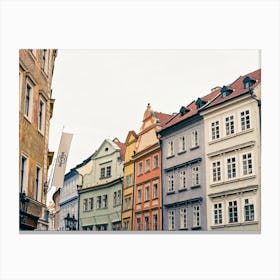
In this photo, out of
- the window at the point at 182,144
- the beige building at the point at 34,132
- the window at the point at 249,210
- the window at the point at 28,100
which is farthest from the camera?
the window at the point at 182,144

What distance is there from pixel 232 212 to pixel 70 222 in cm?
311

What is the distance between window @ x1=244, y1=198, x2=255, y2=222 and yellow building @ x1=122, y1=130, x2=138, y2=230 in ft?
7.30

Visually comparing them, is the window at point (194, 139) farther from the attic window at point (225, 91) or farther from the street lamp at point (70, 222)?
the street lamp at point (70, 222)

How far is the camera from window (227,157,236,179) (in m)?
11.9

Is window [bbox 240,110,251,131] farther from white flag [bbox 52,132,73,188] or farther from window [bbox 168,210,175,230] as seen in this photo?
white flag [bbox 52,132,73,188]

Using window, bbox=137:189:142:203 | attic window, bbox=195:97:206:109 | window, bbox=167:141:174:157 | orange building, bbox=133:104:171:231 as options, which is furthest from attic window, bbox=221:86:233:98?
window, bbox=137:189:142:203

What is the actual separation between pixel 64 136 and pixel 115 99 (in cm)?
120

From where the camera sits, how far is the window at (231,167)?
11.9 m

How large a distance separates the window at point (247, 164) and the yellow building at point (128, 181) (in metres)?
2.13

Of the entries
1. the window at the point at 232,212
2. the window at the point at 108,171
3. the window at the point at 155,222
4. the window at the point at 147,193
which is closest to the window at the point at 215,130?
the window at the point at 232,212

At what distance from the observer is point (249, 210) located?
1162 centimetres

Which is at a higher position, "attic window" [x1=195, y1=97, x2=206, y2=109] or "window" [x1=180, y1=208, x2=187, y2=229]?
"attic window" [x1=195, y1=97, x2=206, y2=109]

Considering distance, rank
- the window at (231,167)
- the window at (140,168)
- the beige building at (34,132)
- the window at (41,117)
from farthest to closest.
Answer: the window at (140,168)
the window at (41,117)
the window at (231,167)
the beige building at (34,132)
